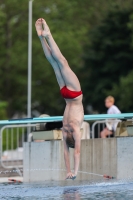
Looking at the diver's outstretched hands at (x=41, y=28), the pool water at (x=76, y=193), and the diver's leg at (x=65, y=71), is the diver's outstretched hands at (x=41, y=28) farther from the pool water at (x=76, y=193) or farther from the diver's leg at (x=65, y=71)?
the pool water at (x=76, y=193)

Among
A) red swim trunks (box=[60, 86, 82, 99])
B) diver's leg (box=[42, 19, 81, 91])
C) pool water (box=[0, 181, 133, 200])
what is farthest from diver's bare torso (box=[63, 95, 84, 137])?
pool water (box=[0, 181, 133, 200])

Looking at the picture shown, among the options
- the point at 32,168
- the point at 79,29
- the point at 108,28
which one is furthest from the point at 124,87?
the point at 32,168

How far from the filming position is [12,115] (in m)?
63.2

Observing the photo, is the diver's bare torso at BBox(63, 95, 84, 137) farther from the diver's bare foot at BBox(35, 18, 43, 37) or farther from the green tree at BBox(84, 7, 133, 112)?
the green tree at BBox(84, 7, 133, 112)

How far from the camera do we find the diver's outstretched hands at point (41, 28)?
44.2 ft

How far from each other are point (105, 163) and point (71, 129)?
365cm

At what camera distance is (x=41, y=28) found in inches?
536

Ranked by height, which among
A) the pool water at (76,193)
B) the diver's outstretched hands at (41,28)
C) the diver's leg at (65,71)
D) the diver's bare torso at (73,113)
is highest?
the diver's outstretched hands at (41,28)

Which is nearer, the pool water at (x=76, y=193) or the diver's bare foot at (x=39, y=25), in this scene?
the pool water at (x=76, y=193)

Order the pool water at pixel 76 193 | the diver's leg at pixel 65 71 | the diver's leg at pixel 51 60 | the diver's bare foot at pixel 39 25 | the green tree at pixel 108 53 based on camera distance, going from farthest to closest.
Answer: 1. the green tree at pixel 108 53
2. the diver's bare foot at pixel 39 25
3. the diver's leg at pixel 51 60
4. the diver's leg at pixel 65 71
5. the pool water at pixel 76 193

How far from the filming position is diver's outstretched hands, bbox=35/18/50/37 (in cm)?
1348

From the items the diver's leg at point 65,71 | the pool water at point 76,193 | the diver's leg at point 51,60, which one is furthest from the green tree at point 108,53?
the diver's leg at point 65,71

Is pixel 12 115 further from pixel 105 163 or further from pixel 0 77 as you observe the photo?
pixel 105 163

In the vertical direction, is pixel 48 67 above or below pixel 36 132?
above
